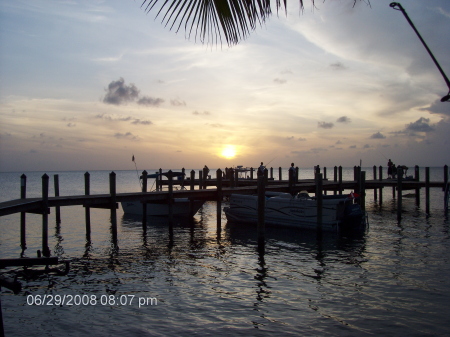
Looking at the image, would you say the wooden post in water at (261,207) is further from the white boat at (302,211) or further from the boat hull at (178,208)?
the boat hull at (178,208)

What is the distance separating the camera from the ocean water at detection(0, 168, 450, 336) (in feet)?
28.2

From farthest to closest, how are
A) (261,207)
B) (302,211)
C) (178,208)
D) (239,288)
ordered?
(178,208), (302,211), (261,207), (239,288)

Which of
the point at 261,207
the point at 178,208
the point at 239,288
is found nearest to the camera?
the point at 239,288

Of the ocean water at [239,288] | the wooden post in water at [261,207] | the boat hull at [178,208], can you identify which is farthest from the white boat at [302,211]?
the wooden post in water at [261,207]

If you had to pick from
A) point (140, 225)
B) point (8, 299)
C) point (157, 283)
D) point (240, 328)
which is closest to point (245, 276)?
point (157, 283)

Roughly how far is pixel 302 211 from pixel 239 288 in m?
10.4

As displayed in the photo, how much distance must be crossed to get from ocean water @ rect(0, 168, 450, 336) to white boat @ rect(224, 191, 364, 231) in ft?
2.95

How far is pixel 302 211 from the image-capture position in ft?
67.8

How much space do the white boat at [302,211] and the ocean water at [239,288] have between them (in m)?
0.90

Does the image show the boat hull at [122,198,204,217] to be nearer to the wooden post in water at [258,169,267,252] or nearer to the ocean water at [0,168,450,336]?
the ocean water at [0,168,450,336]

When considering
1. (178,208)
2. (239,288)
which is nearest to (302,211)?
(178,208)

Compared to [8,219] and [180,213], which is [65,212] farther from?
[180,213]

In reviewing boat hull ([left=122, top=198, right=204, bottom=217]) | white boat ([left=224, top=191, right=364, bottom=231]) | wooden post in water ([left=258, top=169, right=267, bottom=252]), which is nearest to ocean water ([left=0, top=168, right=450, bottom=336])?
wooden post in water ([left=258, top=169, right=267, bottom=252])

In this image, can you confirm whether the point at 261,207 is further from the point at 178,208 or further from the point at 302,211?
the point at 178,208
